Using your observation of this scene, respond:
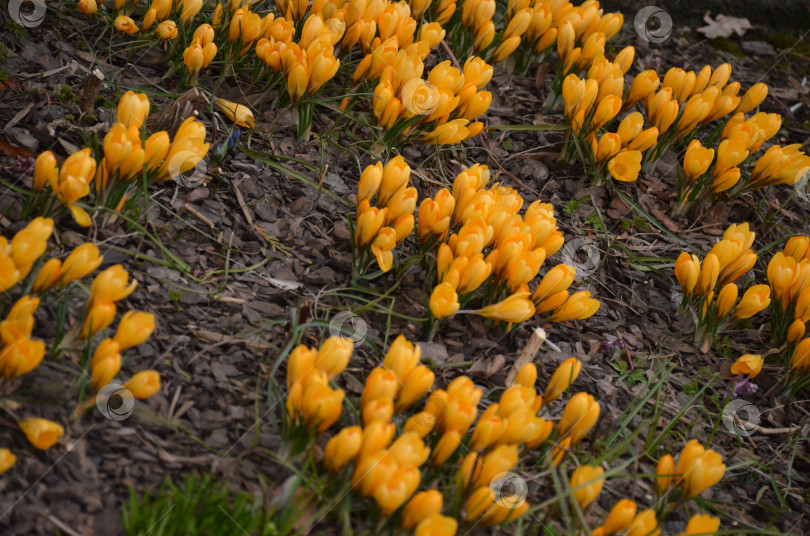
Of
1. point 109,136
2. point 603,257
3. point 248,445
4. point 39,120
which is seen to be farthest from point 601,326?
point 39,120

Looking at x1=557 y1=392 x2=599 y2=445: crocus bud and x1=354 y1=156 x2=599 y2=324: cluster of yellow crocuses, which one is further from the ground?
x1=354 y1=156 x2=599 y2=324: cluster of yellow crocuses

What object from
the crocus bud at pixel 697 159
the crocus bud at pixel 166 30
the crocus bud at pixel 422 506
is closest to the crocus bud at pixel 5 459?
the crocus bud at pixel 422 506

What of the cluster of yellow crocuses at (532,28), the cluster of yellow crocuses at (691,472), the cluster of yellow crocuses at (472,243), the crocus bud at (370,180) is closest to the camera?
the cluster of yellow crocuses at (691,472)

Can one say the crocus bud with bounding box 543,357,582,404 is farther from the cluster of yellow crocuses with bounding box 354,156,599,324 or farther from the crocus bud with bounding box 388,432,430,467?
the crocus bud with bounding box 388,432,430,467

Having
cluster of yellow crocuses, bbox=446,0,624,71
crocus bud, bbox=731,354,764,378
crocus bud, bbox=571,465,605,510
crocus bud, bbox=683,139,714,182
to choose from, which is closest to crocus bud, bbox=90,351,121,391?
crocus bud, bbox=571,465,605,510

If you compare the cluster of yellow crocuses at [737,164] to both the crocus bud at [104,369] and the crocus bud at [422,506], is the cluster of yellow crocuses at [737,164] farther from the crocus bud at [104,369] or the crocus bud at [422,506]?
the crocus bud at [104,369]

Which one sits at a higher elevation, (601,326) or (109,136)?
(109,136)

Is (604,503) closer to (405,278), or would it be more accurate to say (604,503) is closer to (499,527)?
(499,527)
